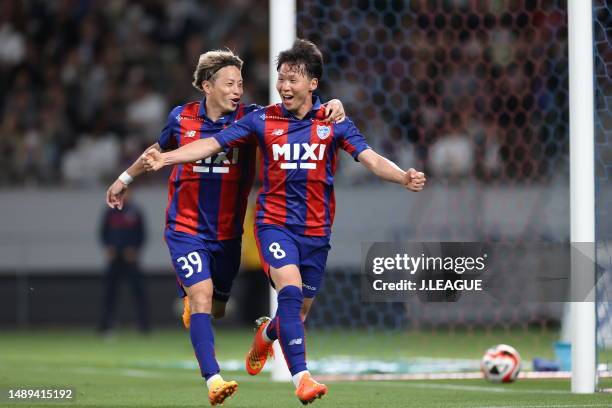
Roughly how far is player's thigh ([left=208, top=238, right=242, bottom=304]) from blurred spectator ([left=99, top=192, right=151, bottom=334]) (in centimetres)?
791

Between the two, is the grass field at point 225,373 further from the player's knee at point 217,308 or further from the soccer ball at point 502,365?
the player's knee at point 217,308

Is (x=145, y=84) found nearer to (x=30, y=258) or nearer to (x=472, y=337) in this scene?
(x=30, y=258)

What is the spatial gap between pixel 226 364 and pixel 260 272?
17.6 ft

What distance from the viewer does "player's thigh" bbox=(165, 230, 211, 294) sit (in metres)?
7.08

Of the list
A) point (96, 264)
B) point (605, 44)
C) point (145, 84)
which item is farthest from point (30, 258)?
point (605, 44)

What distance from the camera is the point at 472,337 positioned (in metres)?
13.7

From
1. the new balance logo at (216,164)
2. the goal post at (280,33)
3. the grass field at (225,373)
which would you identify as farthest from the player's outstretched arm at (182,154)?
the goal post at (280,33)

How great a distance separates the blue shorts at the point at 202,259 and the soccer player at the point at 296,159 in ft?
1.25

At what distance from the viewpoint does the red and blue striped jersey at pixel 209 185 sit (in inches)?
288

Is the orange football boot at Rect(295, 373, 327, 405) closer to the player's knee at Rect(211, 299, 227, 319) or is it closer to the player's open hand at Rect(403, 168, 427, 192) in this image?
the player's open hand at Rect(403, 168, 427, 192)

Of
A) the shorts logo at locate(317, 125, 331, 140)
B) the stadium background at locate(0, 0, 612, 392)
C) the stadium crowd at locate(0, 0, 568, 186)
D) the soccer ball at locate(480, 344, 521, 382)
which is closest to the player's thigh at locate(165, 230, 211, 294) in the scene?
the shorts logo at locate(317, 125, 331, 140)

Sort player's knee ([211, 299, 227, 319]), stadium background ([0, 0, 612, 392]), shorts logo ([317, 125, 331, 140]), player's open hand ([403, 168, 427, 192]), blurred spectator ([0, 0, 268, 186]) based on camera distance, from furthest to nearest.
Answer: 1. blurred spectator ([0, 0, 268, 186])
2. stadium background ([0, 0, 612, 392])
3. player's knee ([211, 299, 227, 319])
4. shorts logo ([317, 125, 331, 140])
5. player's open hand ([403, 168, 427, 192])

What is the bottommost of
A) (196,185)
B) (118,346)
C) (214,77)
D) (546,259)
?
(118,346)

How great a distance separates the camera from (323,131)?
705cm
